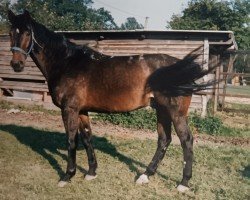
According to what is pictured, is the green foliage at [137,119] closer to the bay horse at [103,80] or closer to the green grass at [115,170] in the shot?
the green grass at [115,170]

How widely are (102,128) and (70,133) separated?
5.06 meters

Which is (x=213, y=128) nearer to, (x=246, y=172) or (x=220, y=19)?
(x=246, y=172)

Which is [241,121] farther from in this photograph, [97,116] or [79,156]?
[79,156]

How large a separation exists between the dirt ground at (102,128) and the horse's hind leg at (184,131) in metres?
3.52

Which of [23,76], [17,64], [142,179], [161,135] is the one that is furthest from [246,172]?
[23,76]

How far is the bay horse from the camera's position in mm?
5203

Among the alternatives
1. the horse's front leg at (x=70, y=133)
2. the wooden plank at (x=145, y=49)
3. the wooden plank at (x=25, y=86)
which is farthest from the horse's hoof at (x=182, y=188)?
the wooden plank at (x=25, y=86)

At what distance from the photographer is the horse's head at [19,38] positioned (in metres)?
5.28

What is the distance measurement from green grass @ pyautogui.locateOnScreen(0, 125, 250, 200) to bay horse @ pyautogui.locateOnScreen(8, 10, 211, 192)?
31cm

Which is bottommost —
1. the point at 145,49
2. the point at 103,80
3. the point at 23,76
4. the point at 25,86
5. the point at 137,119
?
the point at 137,119

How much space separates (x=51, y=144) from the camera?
809cm

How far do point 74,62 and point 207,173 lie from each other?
11.1 ft

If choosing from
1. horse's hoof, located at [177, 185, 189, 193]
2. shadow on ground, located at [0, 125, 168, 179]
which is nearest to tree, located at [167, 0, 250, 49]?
shadow on ground, located at [0, 125, 168, 179]

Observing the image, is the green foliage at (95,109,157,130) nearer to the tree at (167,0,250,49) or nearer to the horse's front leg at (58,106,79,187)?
the horse's front leg at (58,106,79,187)
